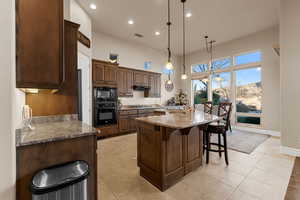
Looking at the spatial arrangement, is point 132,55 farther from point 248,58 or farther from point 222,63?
point 248,58

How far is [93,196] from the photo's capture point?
145 centimetres

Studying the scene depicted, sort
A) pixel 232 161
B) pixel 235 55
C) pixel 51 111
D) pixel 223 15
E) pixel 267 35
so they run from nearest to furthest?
pixel 51 111, pixel 232 161, pixel 223 15, pixel 267 35, pixel 235 55

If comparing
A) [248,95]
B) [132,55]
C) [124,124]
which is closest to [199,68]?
[248,95]

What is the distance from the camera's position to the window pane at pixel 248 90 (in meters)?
5.23

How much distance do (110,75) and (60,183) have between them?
159 inches

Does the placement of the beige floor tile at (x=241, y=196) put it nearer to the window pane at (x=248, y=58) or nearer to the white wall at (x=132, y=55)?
the white wall at (x=132, y=55)

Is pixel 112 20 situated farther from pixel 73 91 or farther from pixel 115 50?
pixel 73 91

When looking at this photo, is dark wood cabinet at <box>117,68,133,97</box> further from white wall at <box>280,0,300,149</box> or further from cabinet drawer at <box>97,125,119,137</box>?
white wall at <box>280,0,300,149</box>

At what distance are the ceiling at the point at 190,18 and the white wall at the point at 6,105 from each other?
3071mm

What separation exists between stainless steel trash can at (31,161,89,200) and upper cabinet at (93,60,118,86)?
11.4 ft

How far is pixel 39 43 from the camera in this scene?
124 centimetres

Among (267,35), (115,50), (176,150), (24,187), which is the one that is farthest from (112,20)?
(267,35)

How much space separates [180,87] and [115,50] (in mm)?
4354

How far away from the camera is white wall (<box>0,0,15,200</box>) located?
0.96 metres
